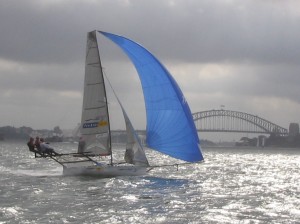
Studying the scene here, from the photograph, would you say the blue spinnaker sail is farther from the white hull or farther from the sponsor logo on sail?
the sponsor logo on sail

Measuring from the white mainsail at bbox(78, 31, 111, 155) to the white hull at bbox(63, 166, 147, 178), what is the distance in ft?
2.88

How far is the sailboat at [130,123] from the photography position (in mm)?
20906

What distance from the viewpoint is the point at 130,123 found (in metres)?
22.7

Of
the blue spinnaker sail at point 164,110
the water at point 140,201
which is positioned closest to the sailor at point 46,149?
the water at point 140,201

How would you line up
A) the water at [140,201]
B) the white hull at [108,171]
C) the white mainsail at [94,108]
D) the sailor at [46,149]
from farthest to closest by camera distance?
1. the sailor at [46,149]
2. the white mainsail at [94,108]
3. the white hull at [108,171]
4. the water at [140,201]

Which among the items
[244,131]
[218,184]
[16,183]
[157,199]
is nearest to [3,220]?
[157,199]

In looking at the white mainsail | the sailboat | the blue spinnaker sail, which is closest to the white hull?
the sailboat

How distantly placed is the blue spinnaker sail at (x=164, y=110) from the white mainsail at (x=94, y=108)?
1.58 metres

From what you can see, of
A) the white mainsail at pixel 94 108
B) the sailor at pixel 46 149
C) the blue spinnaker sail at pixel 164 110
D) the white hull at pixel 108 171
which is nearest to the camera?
the blue spinnaker sail at pixel 164 110

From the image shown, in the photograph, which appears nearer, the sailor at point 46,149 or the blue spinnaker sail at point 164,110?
the blue spinnaker sail at point 164,110

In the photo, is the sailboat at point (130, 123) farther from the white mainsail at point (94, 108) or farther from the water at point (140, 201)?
the water at point (140, 201)

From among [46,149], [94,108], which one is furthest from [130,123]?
[46,149]

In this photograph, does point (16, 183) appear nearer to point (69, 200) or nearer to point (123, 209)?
point (69, 200)

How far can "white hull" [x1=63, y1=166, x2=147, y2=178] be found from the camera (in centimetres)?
2214
